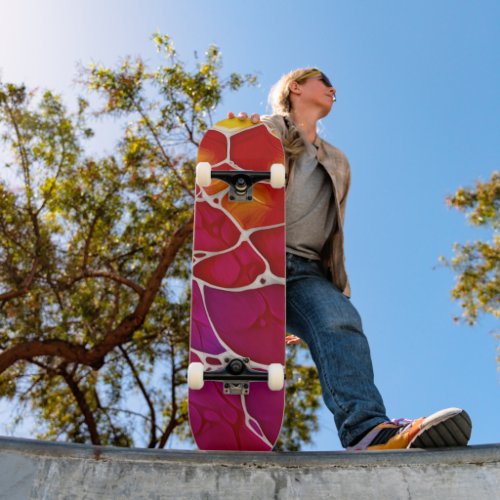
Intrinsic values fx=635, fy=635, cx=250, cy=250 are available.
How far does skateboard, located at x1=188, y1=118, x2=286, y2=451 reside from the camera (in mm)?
2285

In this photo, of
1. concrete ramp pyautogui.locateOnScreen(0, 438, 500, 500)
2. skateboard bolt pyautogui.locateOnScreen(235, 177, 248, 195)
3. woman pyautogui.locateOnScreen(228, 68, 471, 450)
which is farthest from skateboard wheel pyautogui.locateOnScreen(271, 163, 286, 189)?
concrete ramp pyautogui.locateOnScreen(0, 438, 500, 500)

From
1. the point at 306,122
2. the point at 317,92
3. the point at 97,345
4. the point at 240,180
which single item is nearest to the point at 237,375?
the point at 240,180

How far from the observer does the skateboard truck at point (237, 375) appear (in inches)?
89.1

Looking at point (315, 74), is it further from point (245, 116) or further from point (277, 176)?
point (277, 176)

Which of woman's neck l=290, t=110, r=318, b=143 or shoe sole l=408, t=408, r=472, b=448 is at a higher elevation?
woman's neck l=290, t=110, r=318, b=143

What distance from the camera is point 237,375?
2283mm

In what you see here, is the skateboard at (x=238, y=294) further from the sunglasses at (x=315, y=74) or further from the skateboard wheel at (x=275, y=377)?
the sunglasses at (x=315, y=74)

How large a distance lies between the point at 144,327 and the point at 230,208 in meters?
6.42

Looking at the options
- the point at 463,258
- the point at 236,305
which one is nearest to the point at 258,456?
the point at 236,305

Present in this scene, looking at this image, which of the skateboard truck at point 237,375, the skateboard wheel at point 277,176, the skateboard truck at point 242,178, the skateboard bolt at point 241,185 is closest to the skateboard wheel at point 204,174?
the skateboard truck at point 242,178

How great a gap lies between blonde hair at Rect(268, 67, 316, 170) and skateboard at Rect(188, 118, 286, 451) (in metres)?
0.25

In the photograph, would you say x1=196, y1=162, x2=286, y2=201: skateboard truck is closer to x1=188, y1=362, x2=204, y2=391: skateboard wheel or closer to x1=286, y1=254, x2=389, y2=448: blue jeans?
x1=286, y1=254, x2=389, y2=448: blue jeans

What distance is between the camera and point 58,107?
28.3 feet

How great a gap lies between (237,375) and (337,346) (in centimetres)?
48
